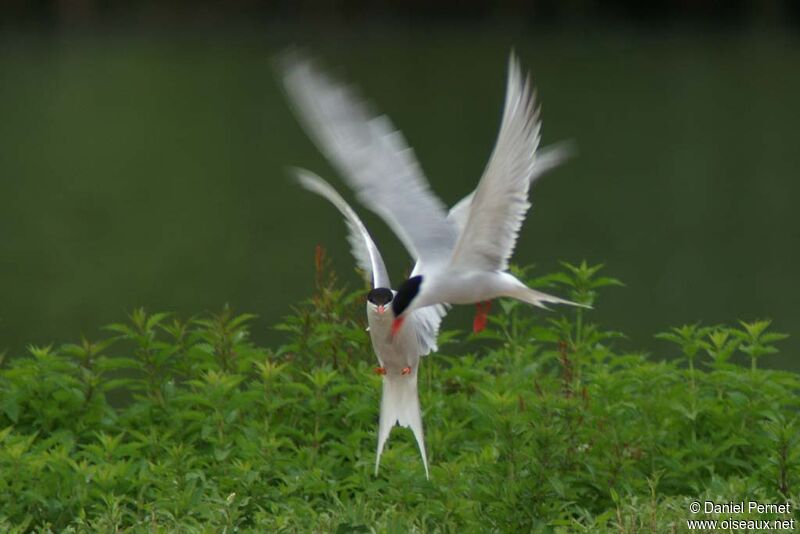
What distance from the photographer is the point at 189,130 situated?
1374 centimetres

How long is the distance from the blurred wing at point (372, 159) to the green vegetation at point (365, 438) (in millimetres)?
498

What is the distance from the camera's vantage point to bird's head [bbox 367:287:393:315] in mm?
3584

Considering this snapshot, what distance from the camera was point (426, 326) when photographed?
4008mm

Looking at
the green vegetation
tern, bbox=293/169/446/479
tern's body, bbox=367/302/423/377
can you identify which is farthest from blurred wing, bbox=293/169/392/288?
the green vegetation

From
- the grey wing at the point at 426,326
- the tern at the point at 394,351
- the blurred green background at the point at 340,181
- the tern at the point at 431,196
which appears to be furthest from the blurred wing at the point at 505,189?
the blurred green background at the point at 340,181

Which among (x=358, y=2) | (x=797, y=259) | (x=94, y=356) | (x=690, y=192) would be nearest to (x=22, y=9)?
(x=358, y=2)

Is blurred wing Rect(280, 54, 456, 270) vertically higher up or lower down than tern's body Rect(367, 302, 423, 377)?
higher up

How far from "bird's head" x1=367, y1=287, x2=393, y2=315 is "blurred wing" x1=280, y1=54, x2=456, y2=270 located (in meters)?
0.14

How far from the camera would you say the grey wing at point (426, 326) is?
3938 millimetres

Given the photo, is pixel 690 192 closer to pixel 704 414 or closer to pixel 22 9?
pixel 704 414

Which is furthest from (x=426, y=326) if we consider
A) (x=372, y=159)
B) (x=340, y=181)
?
(x=340, y=181)

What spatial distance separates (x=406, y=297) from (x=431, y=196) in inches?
18.9

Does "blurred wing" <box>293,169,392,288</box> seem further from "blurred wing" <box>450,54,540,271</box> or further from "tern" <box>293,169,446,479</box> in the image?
"blurred wing" <box>450,54,540,271</box>

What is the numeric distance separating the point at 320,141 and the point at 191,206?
7299mm
